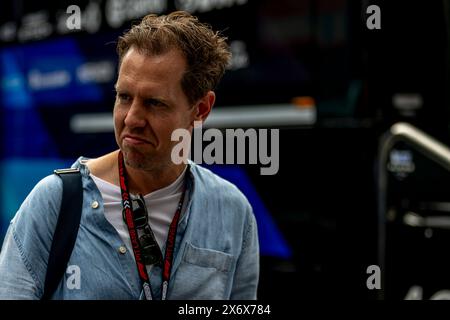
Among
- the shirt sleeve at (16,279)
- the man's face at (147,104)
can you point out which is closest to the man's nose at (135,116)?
the man's face at (147,104)

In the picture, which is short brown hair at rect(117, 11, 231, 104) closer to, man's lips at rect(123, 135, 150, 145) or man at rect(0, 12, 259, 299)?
man at rect(0, 12, 259, 299)

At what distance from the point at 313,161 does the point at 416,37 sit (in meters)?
0.87

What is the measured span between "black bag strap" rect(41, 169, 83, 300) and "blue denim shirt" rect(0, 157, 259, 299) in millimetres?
14

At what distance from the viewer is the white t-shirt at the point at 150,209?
2039 mm

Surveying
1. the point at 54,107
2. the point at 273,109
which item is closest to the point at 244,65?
the point at 273,109

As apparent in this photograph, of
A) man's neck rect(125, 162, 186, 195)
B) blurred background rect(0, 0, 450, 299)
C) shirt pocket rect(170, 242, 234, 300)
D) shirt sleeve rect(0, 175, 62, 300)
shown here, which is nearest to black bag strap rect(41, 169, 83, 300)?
shirt sleeve rect(0, 175, 62, 300)

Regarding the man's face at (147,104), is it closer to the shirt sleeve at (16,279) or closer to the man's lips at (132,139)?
the man's lips at (132,139)

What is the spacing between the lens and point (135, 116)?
199 cm

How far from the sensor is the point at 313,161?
3996 mm

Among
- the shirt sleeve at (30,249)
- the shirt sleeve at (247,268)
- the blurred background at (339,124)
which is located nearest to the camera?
the shirt sleeve at (30,249)

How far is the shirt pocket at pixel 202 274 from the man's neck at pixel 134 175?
178mm

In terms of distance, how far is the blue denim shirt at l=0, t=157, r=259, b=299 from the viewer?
1.97 m

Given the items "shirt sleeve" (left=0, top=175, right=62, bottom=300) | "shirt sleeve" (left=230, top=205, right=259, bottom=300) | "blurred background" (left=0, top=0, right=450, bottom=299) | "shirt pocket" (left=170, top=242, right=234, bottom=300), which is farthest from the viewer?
"blurred background" (left=0, top=0, right=450, bottom=299)
